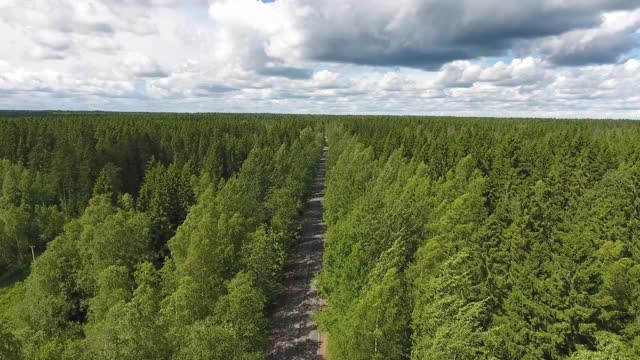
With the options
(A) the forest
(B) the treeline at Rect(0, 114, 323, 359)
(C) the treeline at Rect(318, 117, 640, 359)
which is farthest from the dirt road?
(C) the treeline at Rect(318, 117, 640, 359)

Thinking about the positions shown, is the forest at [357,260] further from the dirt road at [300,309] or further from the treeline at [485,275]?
the dirt road at [300,309]

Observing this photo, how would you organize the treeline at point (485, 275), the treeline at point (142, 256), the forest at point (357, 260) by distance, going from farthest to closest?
the treeline at point (142, 256)
the forest at point (357, 260)
the treeline at point (485, 275)

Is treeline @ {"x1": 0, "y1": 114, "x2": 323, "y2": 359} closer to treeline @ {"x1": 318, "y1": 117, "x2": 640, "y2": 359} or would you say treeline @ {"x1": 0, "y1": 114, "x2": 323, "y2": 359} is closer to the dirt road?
the dirt road

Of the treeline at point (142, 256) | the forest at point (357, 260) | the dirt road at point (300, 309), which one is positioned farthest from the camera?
the dirt road at point (300, 309)

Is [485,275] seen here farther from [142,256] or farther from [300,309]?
[142,256]

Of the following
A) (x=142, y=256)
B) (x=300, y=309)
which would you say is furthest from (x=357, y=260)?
(x=142, y=256)

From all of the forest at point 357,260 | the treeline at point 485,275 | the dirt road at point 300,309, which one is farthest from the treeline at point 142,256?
the treeline at point 485,275

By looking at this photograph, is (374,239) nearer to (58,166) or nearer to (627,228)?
(627,228)
